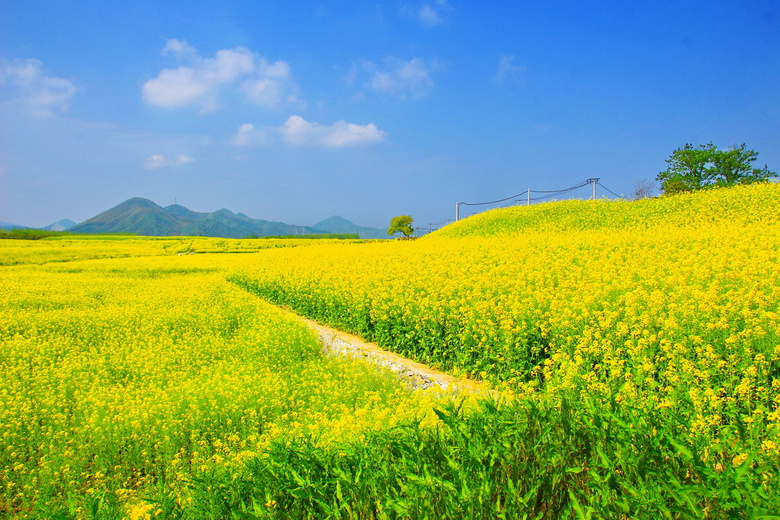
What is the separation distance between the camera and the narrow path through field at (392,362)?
235 inches

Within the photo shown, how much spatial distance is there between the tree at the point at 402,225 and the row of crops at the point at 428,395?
6620cm

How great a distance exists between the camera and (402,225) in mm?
79875

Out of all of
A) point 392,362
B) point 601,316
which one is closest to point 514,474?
point 601,316

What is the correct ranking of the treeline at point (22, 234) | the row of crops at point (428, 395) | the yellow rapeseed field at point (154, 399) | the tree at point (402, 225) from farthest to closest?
the tree at point (402, 225) → the treeline at point (22, 234) → the yellow rapeseed field at point (154, 399) → the row of crops at point (428, 395)

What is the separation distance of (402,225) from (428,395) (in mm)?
75294

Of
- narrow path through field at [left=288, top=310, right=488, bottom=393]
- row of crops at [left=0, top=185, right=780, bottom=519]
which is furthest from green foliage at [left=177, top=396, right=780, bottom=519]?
narrow path through field at [left=288, top=310, right=488, bottom=393]

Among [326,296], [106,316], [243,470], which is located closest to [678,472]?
[243,470]

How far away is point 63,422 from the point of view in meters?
5.56

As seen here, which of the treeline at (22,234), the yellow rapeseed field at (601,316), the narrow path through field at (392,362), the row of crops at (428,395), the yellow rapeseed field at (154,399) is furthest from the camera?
the treeline at (22,234)

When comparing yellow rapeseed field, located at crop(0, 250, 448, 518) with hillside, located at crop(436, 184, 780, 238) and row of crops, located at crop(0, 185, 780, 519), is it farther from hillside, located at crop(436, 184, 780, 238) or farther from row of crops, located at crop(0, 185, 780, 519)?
hillside, located at crop(436, 184, 780, 238)

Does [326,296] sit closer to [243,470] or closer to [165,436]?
[165,436]

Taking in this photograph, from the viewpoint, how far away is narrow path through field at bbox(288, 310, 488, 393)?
19.6 feet

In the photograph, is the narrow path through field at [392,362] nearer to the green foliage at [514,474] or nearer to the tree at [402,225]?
the green foliage at [514,474]

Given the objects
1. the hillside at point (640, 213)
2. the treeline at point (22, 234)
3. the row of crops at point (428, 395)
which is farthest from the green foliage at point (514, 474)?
the treeline at point (22, 234)
